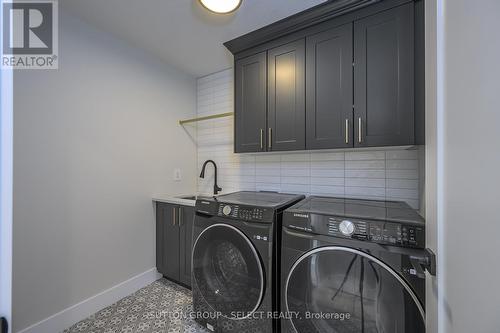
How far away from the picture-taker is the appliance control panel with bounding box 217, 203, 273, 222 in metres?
1.26

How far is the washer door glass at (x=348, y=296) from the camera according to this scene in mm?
869

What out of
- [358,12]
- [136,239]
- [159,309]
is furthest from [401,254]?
[136,239]

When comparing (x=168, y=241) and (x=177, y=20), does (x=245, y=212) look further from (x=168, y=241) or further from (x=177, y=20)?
(x=177, y=20)

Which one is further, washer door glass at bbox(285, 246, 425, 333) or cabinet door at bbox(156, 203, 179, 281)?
cabinet door at bbox(156, 203, 179, 281)

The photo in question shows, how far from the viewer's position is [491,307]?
408mm

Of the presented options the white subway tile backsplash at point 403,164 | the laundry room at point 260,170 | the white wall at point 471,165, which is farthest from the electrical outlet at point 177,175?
the white wall at point 471,165

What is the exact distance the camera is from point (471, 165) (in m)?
0.47

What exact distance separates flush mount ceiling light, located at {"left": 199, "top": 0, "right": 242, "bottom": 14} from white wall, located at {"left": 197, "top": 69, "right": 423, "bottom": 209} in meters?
1.03

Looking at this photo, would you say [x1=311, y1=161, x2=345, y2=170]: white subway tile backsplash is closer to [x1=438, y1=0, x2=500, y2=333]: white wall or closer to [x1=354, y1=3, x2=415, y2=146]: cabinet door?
[x1=354, y1=3, x2=415, y2=146]: cabinet door

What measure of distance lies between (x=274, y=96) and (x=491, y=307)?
1.63 m

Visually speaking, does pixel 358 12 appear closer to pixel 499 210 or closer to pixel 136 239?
pixel 499 210

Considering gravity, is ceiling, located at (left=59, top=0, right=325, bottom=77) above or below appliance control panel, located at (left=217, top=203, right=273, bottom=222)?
above

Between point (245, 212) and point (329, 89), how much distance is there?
1095mm

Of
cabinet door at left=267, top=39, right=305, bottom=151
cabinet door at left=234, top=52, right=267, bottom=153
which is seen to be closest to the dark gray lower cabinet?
cabinet door at left=234, top=52, right=267, bottom=153
